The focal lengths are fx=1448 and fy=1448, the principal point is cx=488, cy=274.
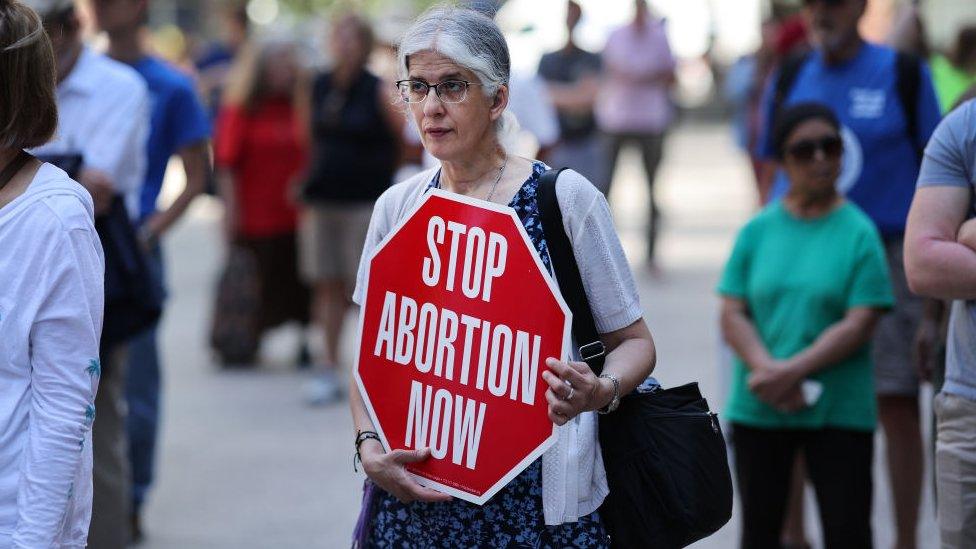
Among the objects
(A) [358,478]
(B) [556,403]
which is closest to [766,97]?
(A) [358,478]

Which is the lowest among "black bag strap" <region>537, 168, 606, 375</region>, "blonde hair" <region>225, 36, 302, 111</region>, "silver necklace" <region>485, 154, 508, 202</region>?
"black bag strap" <region>537, 168, 606, 375</region>

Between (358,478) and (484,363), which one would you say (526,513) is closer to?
(484,363)

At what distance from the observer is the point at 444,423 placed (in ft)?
9.57

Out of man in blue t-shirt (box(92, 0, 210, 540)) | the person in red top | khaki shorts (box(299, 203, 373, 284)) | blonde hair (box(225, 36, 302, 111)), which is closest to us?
man in blue t-shirt (box(92, 0, 210, 540))

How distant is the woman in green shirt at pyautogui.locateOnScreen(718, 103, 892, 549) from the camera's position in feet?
14.3

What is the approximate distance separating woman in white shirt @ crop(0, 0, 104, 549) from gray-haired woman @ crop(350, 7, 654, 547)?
0.64 meters

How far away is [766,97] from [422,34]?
2.82 metres

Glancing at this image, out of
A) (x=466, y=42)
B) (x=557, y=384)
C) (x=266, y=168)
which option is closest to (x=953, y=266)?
(x=557, y=384)

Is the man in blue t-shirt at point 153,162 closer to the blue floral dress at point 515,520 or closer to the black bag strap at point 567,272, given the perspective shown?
the blue floral dress at point 515,520

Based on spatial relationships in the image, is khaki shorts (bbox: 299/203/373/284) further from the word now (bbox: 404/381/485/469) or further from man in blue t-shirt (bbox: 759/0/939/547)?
the word now (bbox: 404/381/485/469)

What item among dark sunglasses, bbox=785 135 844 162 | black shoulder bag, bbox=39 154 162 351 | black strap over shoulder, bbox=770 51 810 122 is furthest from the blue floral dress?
black strap over shoulder, bbox=770 51 810 122

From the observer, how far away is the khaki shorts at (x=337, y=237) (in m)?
8.25

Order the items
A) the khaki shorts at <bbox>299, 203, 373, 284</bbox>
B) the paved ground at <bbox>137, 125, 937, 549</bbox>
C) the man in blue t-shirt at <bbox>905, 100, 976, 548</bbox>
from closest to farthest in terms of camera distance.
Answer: the man in blue t-shirt at <bbox>905, 100, 976, 548</bbox> → the paved ground at <bbox>137, 125, 937, 549</bbox> → the khaki shorts at <bbox>299, 203, 373, 284</bbox>

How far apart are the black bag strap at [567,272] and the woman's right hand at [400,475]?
0.39 meters
